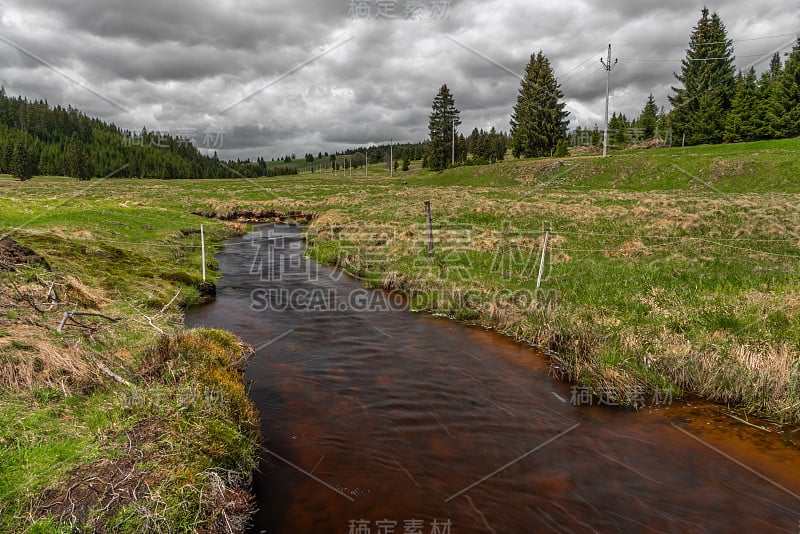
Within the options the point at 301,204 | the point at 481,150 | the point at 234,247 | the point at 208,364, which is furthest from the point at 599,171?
the point at 481,150

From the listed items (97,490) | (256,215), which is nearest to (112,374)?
(97,490)

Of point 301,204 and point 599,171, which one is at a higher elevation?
point 599,171

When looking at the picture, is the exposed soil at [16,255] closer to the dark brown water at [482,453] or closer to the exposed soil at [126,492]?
the dark brown water at [482,453]

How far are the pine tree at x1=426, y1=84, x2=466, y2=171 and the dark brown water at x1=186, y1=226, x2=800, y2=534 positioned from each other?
79099mm

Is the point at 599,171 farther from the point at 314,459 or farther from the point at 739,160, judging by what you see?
the point at 314,459

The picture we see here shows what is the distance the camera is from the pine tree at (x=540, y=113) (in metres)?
70.7

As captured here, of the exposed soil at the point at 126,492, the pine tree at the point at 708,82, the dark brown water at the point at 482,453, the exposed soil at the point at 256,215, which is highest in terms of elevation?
the pine tree at the point at 708,82

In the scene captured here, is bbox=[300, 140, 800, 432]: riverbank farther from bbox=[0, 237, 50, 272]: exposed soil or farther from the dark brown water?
bbox=[0, 237, 50, 272]: exposed soil

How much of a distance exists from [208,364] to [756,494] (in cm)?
946

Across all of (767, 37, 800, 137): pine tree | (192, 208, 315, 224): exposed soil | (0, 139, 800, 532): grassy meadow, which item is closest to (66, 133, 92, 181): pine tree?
(192, 208, 315, 224): exposed soil

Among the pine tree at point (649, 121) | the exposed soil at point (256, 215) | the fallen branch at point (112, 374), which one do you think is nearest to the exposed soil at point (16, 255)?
the fallen branch at point (112, 374)

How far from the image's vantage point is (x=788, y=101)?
52.2 metres

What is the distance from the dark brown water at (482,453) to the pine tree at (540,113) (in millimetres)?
68319

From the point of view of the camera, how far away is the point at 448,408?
8898mm
